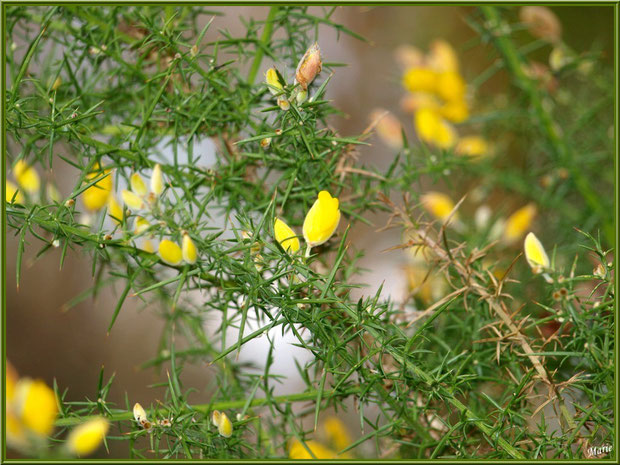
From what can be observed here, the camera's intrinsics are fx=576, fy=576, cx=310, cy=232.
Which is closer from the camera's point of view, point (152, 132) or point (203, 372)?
point (152, 132)

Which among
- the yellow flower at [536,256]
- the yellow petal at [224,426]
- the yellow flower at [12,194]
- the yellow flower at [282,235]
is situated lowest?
the yellow petal at [224,426]

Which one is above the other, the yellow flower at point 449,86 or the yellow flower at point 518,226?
the yellow flower at point 449,86

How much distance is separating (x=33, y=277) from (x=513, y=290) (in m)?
0.54

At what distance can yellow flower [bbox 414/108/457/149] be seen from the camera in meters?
0.49

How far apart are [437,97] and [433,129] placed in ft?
0.15

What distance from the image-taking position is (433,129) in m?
0.49

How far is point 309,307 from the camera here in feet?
0.87

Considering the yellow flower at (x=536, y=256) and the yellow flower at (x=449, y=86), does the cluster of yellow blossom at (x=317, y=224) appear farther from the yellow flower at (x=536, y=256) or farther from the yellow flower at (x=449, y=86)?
the yellow flower at (x=449, y=86)

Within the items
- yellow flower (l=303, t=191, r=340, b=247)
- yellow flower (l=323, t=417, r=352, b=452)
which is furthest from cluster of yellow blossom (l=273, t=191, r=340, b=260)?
yellow flower (l=323, t=417, r=352, b=452)

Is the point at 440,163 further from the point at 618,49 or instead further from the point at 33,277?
the point at 33,277

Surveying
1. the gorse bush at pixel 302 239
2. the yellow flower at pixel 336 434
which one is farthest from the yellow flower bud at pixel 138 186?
the yellow flower at pixel 336 434

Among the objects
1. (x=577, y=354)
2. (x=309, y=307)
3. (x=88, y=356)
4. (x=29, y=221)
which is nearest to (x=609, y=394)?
(x=577, y=354)

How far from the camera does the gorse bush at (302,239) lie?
0.81 feet

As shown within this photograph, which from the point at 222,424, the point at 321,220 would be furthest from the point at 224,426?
the point at 321,220
